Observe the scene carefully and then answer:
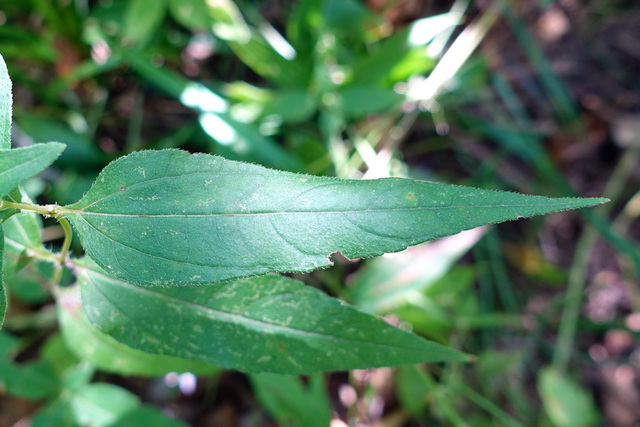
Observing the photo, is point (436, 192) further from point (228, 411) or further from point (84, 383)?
point (228, 411)

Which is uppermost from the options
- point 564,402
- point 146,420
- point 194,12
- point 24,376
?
point 194,12

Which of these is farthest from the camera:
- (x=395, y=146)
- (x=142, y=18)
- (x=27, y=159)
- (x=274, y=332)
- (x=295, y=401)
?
(x=395, y=146)

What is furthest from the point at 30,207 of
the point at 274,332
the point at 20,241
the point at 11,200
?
the point at 274,332

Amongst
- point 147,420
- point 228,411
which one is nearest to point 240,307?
point 147,420

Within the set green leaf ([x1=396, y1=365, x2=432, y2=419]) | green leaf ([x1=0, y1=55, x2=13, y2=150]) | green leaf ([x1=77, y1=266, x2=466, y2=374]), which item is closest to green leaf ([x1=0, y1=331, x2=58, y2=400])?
green leaf ([x1=77, y1=266, x2=466, y2=374])

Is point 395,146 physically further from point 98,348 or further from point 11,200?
point 11,200

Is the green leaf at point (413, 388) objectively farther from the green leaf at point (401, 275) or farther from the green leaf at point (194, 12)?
the green leaf at point (194, 12)

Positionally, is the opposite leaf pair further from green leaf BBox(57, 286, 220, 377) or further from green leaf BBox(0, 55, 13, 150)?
green leaf BBox(57, 286, 220, 377)

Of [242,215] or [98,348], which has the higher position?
[242,215]
